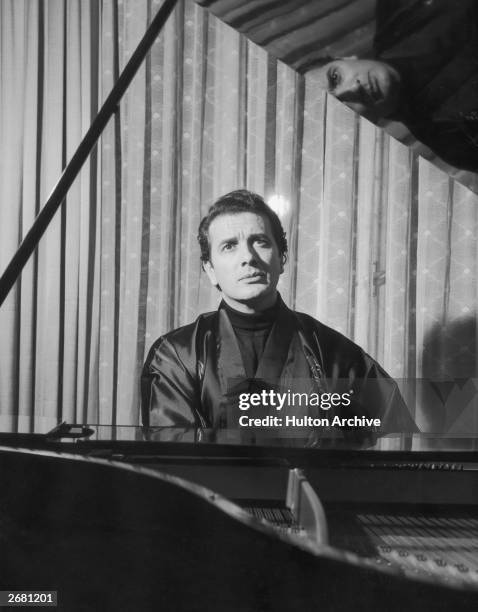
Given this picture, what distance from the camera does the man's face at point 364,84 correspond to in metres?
1.81

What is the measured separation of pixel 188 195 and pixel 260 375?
574 mm

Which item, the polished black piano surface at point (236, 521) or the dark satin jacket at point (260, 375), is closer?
the polished black piano surface at point (236, 521)

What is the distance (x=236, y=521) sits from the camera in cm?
92

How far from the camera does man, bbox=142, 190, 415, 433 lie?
1.78 m

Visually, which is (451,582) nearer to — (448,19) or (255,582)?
(255,582)

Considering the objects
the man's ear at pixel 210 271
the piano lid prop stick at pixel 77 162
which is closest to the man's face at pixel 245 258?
the man's ear at pixel 210 271

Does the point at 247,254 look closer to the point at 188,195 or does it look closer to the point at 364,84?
the point at 188,195

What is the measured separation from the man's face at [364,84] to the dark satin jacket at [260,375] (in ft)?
2.11

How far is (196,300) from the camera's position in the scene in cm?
183

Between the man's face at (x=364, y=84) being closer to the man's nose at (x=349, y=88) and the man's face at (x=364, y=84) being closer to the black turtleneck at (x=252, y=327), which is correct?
the man's nose at (x=349, y=88)

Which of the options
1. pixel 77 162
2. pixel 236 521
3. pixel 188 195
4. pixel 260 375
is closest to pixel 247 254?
pixel 188 195

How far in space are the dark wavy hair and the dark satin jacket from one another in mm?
194

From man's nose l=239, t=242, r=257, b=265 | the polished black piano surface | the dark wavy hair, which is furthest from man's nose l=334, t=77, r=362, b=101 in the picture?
the polished black piano surface

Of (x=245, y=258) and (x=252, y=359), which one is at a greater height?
(x=245, y=258)
